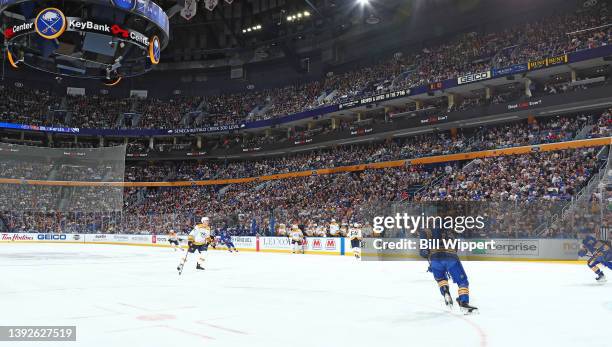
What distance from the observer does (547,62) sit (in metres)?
31.5

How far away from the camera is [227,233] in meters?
33.5

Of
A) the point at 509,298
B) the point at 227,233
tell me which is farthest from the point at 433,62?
the point at 509,298

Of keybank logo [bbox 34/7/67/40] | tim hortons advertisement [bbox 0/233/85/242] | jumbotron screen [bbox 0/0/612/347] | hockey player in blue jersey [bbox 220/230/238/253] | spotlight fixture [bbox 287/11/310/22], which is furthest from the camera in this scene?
spotlight fixture [bbox 287/11/310/22]

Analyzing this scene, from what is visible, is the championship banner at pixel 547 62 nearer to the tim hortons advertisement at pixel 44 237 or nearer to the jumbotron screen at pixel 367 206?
the jumbotron screen at pixel 367 206

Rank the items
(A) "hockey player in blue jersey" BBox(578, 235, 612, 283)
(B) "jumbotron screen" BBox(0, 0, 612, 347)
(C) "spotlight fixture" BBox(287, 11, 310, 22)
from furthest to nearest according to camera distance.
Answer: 1. (C) "spotlight fixture" BBox(287, 11, 310, 22)
2. (A) "hockey player in blue jersey" BBox(578, 235, 612, 283)
3. (B) "jumbotron screen" BBox(0, 0, 612, 347)

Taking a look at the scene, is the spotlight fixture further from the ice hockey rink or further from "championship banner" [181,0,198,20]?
the ice hockey rink

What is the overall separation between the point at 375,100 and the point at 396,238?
2019 centimetres

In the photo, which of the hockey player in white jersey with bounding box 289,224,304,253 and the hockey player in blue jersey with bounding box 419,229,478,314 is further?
the hockey player in white jersey with bounding box 289,224,304,253

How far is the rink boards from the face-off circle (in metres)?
11.1

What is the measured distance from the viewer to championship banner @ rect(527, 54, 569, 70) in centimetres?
3096

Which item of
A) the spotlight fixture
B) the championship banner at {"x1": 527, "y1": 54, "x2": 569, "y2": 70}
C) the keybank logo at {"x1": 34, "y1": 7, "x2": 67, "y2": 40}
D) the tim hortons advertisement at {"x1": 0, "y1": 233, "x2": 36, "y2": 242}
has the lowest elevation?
the tim hortons advertisement at {"x1": 0, "y1": 233, "x2": 36, "y2": 242}

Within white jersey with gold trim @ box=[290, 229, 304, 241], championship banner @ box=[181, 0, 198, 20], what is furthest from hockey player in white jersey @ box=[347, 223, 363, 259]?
championship banner @ box=[181, 0, 198, 20]

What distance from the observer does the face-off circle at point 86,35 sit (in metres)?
15.8

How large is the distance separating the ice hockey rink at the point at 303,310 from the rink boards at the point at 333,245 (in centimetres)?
644
